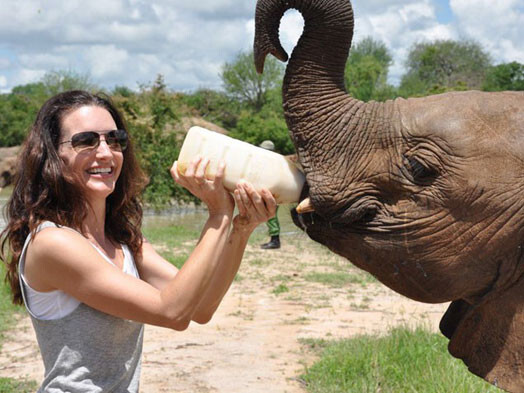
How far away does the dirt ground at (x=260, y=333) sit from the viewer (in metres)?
6.70

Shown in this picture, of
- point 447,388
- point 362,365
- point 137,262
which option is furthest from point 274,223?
point 137,262

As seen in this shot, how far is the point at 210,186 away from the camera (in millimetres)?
2881

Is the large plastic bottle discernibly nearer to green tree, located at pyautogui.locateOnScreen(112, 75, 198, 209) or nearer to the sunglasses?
the sunglasses

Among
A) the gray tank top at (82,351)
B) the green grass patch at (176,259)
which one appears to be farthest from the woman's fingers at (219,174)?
the green grass patch at (176,259)

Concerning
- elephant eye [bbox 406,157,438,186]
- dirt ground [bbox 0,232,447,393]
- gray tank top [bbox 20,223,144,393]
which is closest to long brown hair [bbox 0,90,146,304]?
gray tank top [bbox 20,223,144,393]

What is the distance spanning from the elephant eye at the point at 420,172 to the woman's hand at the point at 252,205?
0.53 m

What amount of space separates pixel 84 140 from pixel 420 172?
1.26 meters

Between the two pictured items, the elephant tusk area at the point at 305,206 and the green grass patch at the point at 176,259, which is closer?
the elephant tusk area at the point at 305,206

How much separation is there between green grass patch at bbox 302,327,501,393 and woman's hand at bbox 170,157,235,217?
2.70m

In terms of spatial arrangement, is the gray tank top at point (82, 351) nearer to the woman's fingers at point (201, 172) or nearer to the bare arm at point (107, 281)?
the bare arm at point (107, 281)

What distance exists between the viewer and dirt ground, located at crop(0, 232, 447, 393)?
22.0 feet

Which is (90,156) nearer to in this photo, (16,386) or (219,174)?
(219,174)

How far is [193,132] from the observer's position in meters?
2.97

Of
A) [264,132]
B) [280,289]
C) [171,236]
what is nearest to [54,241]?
[280,289]
